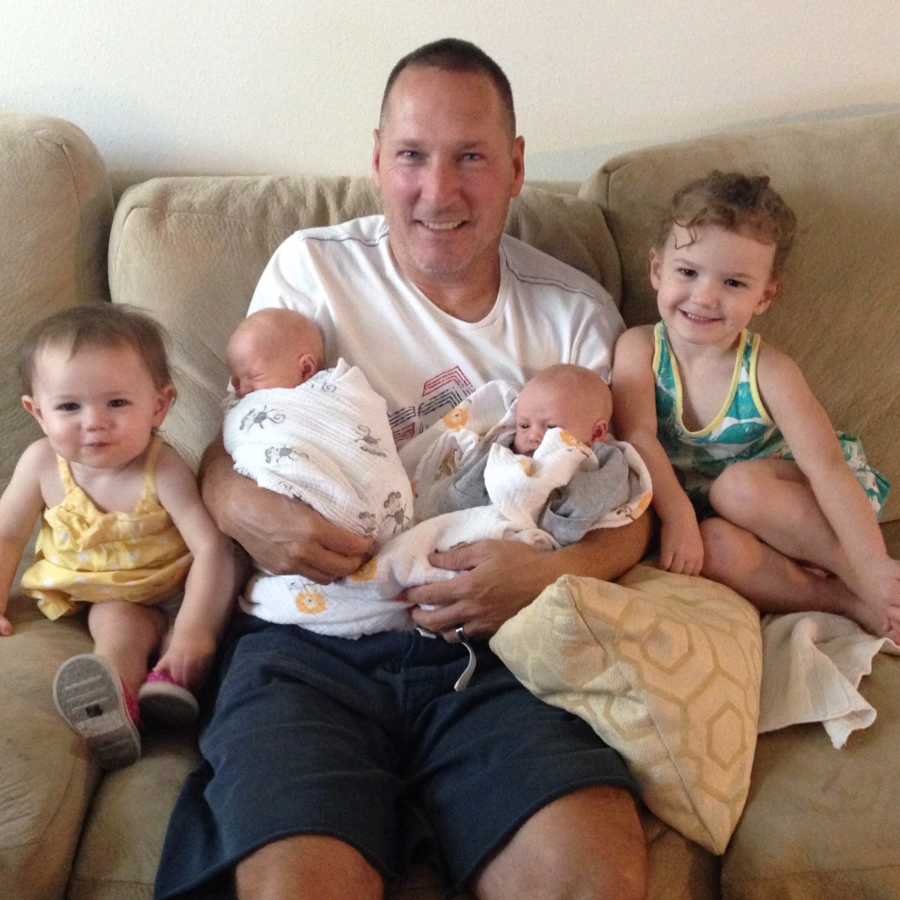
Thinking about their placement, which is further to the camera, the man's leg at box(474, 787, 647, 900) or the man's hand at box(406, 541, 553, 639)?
the man's hand at box(406, 541, 553, 639)

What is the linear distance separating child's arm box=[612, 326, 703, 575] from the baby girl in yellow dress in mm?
701

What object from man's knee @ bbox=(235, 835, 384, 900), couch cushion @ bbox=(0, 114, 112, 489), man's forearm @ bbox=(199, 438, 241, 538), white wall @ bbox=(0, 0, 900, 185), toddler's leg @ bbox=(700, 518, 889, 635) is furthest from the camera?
white wall @ bbox=(0, 0, 900, 185)

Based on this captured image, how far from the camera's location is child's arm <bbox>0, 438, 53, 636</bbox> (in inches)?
58.6

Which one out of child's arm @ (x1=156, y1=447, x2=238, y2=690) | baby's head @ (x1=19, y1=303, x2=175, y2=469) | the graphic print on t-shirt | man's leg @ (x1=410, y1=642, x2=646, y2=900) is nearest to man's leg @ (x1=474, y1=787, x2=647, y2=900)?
man's leg @ (x1=410, y1=642, x2=646, y2=900)

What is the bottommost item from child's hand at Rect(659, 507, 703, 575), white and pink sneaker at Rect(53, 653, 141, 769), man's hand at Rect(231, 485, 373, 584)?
white and pink sneaker at Rect(53, 653, 141, 769)

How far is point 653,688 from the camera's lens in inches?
47.0

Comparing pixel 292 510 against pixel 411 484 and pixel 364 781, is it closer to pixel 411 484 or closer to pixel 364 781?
pixel 411 484

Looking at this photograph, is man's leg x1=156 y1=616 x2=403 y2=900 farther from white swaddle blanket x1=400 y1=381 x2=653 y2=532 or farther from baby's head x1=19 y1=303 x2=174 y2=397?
baby's head x1=19 y1=303 x2=174 y2=397

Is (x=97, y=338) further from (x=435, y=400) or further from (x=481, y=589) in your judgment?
(x=481, y=589)

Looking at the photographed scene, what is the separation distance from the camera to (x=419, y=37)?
1885 millimetres

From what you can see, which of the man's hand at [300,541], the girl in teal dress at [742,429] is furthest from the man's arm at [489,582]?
the girl in teal dress at [742,429]

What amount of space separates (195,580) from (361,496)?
299 mm

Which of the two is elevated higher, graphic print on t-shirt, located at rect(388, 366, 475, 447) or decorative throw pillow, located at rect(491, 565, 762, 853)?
graphic print on t-shirt, located at rect(388, 366, 475, 447)

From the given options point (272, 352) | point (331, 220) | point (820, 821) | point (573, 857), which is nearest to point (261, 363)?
point (272, 352)
